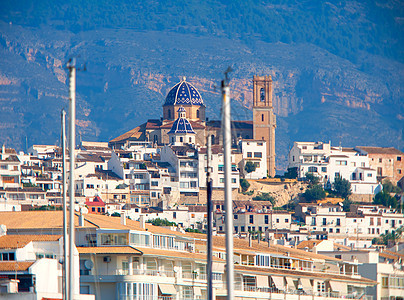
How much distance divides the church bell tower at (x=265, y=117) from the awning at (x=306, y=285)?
362 feet

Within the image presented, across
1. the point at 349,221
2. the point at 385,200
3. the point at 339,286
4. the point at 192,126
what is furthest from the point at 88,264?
the point at 192,126

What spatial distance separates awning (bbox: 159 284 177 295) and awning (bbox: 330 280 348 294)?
42.6 ft

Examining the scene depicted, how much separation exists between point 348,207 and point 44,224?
96.9 metres

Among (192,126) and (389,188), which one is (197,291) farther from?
(192,126)

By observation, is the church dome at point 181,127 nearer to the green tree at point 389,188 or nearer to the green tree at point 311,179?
the green tree at point 311,179

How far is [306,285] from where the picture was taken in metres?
61.5

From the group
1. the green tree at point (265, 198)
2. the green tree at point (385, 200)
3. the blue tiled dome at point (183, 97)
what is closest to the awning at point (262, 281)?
the green tree at point (385, 200)

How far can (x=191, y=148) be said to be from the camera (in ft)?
507

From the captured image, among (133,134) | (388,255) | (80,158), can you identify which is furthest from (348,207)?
(388,255)

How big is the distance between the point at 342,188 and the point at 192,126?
31422 mm

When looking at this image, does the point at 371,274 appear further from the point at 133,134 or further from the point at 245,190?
the point at 133,134

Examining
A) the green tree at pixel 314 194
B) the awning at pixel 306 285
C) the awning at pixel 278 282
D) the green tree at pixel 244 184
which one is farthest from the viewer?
the green tree at pixel 314 194

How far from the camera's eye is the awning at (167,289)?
52.2 meters

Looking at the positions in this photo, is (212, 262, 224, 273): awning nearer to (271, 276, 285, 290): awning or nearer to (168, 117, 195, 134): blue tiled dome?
(271, 276, 285, 290): awning
